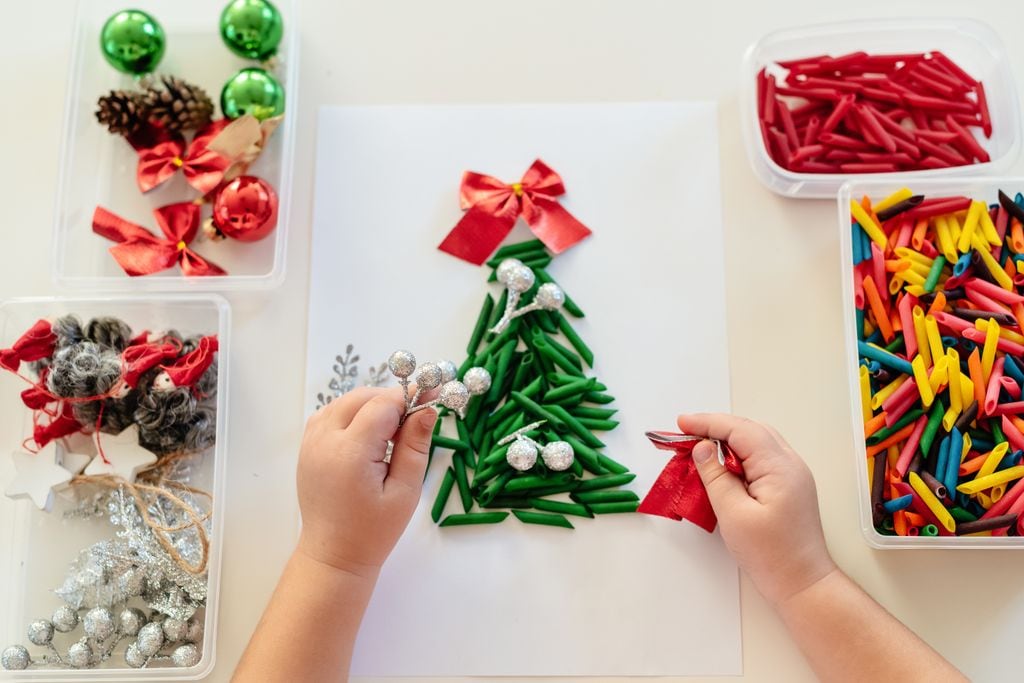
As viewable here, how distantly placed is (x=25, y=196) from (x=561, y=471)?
2.48 feet

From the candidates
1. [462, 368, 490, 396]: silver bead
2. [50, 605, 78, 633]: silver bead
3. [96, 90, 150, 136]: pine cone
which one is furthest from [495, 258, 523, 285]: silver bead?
[50, 605, 78, 633]: silver bead

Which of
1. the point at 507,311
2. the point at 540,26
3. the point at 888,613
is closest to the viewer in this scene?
the point at 888,613

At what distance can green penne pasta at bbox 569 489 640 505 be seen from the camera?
0.90 metres

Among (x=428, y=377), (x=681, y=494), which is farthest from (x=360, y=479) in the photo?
(x=681, y=494)

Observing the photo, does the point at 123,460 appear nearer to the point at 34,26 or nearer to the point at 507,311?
the point at 507,311

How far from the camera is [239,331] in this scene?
3.18ft

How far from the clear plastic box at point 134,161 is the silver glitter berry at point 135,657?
1.33ft

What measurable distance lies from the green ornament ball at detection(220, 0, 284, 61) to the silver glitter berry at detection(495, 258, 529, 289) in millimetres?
412

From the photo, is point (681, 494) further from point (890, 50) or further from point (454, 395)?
point (890, 50)

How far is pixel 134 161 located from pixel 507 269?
0.50 metres

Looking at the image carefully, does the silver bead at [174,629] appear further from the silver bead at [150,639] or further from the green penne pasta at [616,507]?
the green penne pasta at [616,507]

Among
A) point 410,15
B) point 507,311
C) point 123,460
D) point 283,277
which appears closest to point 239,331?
point 283,277

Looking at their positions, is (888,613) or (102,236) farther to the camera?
(102,236)

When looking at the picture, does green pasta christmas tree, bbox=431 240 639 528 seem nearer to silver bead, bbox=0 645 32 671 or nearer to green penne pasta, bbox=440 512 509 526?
green penne pasta, bbox=440 512 509 526
